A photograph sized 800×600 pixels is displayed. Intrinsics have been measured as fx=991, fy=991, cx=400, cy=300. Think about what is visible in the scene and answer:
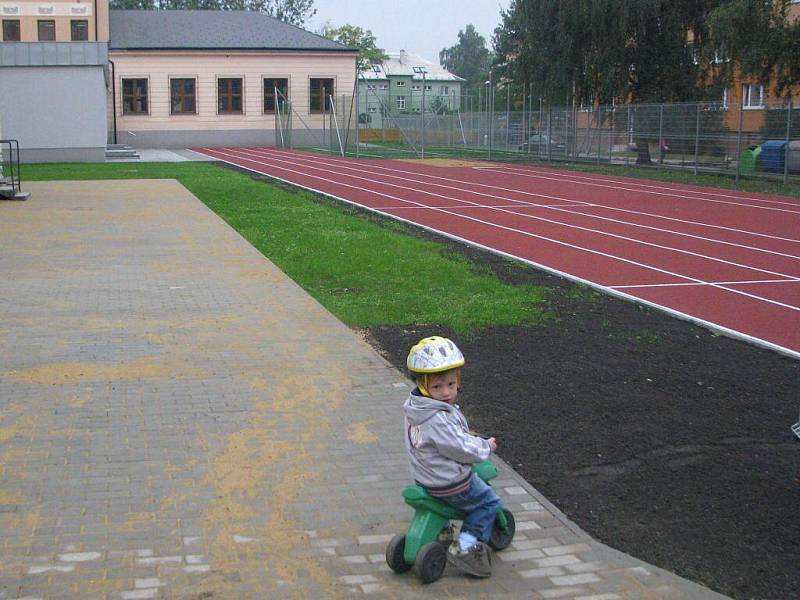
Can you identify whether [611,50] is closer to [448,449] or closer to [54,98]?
[54,98]

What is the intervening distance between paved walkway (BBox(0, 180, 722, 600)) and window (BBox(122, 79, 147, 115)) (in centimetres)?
5241

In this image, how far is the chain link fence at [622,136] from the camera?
30766mm

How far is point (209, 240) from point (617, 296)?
6967 mm

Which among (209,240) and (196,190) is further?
(196,190)

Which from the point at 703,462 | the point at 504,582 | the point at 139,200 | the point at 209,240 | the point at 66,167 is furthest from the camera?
the point at 66,167

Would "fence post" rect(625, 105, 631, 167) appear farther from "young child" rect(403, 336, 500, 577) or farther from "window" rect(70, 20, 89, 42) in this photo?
"young child" rect(403, 336, 500, 577)

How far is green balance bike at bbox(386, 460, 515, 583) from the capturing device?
4113 millimetres

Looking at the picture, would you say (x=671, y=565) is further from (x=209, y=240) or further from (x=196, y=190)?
(x=196, y=190)

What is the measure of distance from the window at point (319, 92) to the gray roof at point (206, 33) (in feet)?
6.69

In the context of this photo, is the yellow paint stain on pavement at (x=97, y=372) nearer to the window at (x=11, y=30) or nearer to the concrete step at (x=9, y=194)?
the concrete step at (x=9, y=194)

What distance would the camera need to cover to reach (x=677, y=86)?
4103 cm

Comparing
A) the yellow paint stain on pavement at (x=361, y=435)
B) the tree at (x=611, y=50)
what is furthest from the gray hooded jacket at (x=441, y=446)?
the tree at (x=611, y=50)

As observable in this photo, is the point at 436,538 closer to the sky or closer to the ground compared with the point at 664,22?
closer to the ground

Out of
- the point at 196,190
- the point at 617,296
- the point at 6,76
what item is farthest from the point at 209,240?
the point at 6,76
